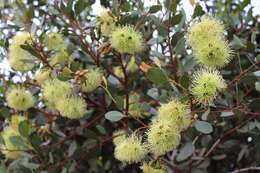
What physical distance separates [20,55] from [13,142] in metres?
0.33

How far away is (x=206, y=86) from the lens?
1.40m

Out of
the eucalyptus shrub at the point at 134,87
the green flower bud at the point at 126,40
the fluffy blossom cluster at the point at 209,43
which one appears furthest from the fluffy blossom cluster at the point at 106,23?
the fluffy blossom cluster at the point at 209,43

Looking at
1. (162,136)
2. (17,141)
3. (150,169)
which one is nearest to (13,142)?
(17,141)

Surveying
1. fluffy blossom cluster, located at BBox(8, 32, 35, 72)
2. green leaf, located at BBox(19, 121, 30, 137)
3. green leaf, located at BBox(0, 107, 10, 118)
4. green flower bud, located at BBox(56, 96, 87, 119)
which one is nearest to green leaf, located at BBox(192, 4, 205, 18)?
green flower bud, located at BBox(56, 96, 87, 119)

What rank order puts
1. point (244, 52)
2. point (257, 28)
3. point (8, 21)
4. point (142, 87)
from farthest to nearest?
point (8, 21) → point (142, 87) → point (257, 28) → point (244, 52)

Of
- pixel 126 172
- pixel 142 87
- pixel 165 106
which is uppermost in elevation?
pixel 165 106

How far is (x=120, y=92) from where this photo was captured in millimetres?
2039

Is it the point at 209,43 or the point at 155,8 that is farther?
the point at 155,8

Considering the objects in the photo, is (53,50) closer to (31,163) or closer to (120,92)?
(120,92)

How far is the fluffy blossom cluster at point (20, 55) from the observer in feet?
6.23

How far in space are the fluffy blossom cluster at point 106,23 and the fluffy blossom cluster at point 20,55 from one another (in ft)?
0.87

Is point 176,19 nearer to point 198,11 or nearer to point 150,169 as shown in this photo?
point 198,11

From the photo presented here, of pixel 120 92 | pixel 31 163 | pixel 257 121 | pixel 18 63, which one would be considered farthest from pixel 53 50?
pixel 257 121

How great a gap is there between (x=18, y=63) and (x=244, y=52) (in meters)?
0.85
